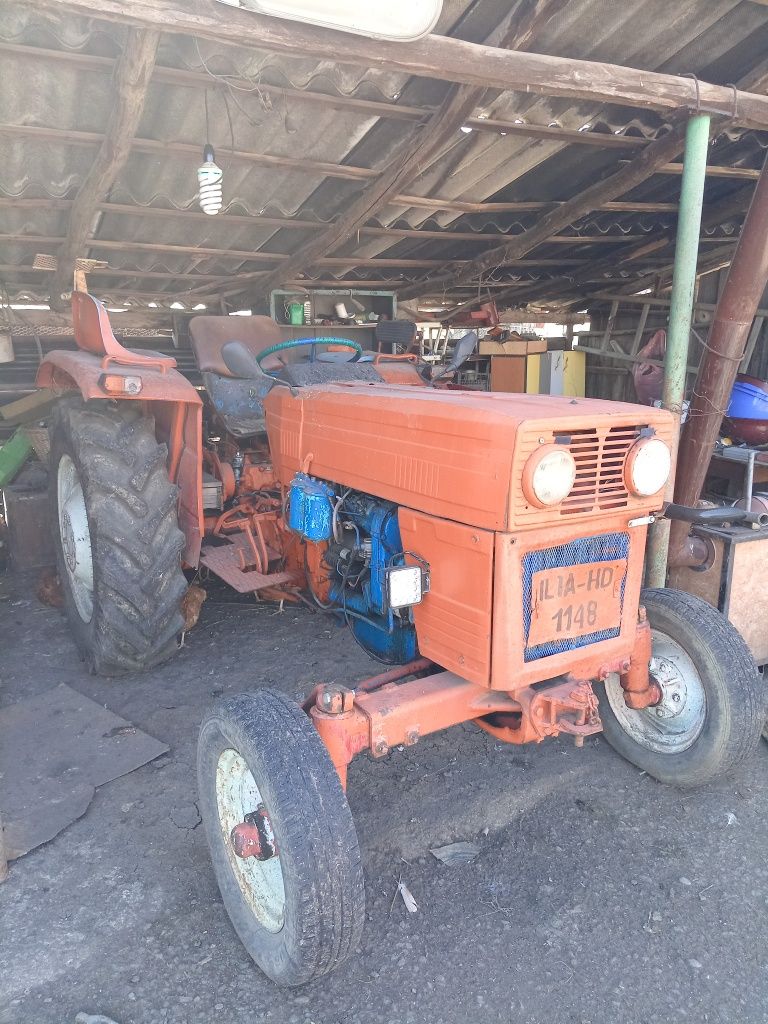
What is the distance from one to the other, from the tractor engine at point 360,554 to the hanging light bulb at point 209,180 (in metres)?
1.68

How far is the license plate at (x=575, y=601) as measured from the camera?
1.80m

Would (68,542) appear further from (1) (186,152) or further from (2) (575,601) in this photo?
(2) (575,601)

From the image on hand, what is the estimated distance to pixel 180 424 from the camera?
3.14 meters

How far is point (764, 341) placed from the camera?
20.6 feet

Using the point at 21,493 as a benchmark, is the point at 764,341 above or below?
above

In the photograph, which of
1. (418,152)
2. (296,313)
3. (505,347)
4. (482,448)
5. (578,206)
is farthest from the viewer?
(505,347)

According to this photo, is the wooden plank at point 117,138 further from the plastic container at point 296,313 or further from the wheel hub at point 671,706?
the wheel hub at point 671,706

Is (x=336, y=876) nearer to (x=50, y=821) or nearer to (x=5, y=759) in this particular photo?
(x=50, y=821)

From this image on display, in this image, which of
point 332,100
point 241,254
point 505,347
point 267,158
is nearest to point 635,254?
point 505,347

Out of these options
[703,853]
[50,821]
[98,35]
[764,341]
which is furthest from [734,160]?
[50,821]

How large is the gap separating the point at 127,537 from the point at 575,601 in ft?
5.72

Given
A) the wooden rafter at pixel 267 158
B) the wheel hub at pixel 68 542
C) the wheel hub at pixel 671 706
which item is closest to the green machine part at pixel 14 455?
the wheel hub at pixel 68 542

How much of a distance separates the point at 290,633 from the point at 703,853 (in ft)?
7.02

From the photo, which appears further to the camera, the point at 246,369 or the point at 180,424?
the point at 180,424
